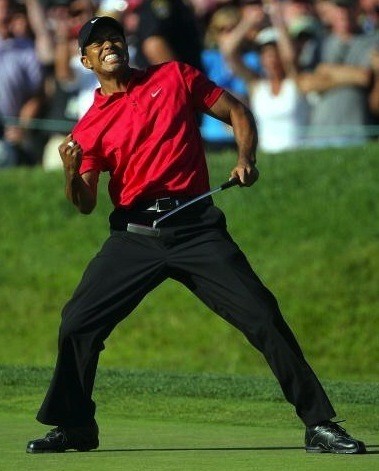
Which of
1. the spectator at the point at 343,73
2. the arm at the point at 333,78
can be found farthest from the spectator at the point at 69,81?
the spectator at the point at 343,73

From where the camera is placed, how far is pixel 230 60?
1694cm

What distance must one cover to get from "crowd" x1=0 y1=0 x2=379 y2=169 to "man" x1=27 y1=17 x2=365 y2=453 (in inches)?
314

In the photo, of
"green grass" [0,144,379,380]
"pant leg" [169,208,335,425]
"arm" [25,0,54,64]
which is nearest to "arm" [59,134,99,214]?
"pant leg" [169,208,335,425]

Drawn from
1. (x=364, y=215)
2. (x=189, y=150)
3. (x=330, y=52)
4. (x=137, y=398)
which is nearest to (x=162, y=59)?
(x=330, y=52)

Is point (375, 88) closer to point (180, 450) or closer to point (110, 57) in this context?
→ point (110, 57)

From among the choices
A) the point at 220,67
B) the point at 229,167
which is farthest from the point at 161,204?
the point at 229,167

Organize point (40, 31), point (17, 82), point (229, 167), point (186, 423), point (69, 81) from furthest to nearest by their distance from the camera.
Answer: point (40, 31) → point (17, 82) → point (69, 81) → point (229, 167) → point (186, 423)

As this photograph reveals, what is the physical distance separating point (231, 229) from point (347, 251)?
1.48 m

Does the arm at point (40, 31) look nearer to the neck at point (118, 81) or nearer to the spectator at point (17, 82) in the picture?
the spectator at point (17, 82)

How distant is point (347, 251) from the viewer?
16.7 metres

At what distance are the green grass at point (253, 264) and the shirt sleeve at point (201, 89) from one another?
8.09 metres

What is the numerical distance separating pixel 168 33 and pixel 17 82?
2690 millimetres

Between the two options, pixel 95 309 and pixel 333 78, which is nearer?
pixel 95 309

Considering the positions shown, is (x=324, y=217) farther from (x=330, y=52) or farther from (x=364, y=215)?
(x=330, y=52)
